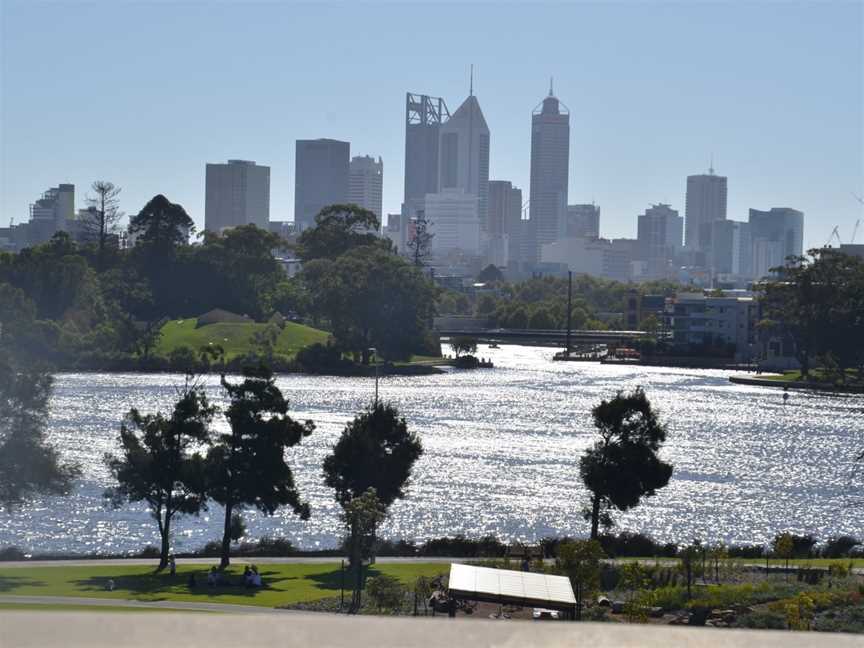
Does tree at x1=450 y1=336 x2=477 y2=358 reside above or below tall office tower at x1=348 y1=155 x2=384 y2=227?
below

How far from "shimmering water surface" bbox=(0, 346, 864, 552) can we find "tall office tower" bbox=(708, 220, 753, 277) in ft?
490

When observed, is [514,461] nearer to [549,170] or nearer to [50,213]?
[50,213]

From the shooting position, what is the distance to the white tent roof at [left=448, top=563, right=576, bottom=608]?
782 cm

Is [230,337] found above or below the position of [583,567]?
above

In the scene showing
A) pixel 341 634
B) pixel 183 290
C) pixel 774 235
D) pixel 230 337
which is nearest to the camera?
pixel 341 634

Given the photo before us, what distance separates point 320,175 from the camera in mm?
161625

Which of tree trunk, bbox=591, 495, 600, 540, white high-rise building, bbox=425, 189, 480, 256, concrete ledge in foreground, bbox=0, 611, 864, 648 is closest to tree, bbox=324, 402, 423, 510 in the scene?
tree trunk, bbox=591, 495, 600, 540

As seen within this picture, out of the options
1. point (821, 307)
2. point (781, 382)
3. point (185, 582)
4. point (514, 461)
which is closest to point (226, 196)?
point (821, 307)

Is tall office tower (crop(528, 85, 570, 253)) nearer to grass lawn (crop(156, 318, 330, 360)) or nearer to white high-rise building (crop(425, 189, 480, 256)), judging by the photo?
white high-rise building (crop(425, 189, 480, 256))

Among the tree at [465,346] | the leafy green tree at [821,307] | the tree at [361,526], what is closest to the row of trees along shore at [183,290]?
the tree at [465,346]

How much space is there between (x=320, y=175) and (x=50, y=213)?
58486mm

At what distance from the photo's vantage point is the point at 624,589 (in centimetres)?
1078

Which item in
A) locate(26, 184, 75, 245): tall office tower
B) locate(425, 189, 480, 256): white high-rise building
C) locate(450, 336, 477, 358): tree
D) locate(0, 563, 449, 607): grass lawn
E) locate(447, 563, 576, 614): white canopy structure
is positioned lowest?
locate(0, 563, 449, 607): grass lawn

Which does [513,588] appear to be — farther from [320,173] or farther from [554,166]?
[554,166]
